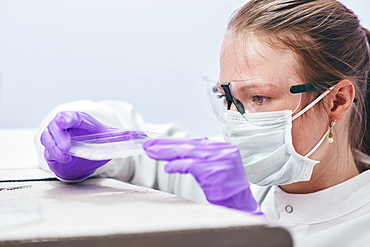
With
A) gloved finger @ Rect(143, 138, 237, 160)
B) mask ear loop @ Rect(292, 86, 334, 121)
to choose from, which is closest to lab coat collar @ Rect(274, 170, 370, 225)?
mask ear loop @ Rect(292, 86, 334, 121)

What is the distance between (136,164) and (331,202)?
2.27 feet

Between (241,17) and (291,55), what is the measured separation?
19cm

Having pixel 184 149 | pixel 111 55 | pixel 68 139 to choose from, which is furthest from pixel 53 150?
pixel 111 55

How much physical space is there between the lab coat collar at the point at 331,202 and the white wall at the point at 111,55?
39.4 inches

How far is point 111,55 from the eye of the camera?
6.85 feet

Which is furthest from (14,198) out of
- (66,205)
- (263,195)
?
(263,195)

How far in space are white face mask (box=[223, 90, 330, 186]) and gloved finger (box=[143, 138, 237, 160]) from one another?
0.36m

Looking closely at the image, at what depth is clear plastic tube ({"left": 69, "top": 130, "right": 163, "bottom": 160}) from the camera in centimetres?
82

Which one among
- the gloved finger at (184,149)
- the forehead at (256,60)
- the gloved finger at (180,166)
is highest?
the forehead at (256,60)

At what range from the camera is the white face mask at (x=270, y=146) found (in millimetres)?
1055

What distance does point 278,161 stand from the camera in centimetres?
107

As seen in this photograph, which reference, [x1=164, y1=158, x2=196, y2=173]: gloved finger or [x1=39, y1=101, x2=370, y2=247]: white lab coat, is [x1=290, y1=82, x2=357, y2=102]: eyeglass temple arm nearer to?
[x1=39, y1=101, x2=370, y2=247]: white lab coat

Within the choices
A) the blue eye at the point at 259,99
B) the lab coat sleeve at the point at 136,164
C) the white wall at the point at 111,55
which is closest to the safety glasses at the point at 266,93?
the blue eye at the point at 259,99

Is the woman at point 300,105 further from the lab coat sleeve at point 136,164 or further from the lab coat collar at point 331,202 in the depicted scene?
the lab coat sleeve at point 136,164
